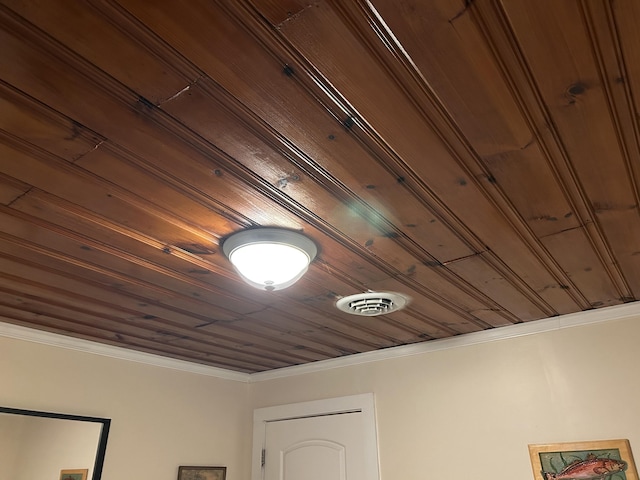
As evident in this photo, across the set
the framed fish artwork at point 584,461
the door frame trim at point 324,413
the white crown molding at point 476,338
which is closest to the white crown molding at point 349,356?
the white crown molding at point 476,338

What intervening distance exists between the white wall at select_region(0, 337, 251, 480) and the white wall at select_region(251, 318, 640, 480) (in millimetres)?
927

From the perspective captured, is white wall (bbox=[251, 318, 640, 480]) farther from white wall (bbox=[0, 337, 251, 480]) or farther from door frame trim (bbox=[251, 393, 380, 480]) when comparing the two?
white wall (bbox=[0, 337, 251, 480])

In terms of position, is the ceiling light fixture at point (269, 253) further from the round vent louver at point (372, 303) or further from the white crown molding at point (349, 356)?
the white crown molding at point (349, 356)

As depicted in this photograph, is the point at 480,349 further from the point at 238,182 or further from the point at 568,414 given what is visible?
the point at 238,182

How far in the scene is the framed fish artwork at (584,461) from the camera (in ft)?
6.44

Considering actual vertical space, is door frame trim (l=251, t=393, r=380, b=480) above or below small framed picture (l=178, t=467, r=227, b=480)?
above

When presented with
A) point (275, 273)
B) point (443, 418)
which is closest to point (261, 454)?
point (443, 418)

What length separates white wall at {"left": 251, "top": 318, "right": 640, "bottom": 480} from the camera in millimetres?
2088

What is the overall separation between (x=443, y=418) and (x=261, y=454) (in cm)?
123

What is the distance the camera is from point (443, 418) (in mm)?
2453

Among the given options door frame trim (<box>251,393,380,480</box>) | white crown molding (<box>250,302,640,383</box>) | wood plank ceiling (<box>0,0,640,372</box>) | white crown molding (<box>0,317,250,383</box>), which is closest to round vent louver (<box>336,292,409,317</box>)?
wood plank ceiling (<box>0,0,640,372</box>)

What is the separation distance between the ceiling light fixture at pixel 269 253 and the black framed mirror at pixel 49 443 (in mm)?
1423

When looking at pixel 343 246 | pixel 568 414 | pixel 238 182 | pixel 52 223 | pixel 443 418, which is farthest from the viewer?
pixel 443 418

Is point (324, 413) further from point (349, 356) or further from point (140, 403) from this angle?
point (140, 403)
